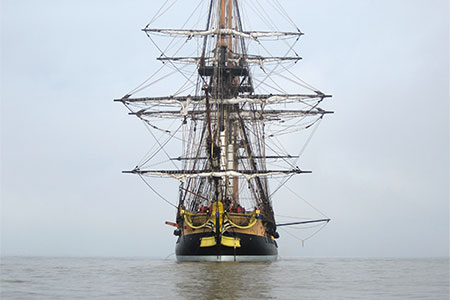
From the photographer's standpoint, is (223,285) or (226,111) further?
(226,111)

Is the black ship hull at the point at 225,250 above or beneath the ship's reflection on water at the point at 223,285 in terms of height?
above

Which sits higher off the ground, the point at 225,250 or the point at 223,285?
the point at 225,250

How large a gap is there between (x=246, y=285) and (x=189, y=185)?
79.4 ft

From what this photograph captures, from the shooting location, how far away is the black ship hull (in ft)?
124

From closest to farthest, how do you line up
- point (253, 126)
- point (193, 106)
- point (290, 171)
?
point (290, 171) → point (193, 106) → point (253, 126)

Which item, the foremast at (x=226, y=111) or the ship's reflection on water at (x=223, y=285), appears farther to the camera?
the foremast at (x=226, y=111)

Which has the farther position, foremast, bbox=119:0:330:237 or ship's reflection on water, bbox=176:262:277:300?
foremast, bbox=119:0:330:237

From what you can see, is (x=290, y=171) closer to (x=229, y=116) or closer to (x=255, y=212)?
(x=255, y=212)

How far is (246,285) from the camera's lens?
72.8 feet

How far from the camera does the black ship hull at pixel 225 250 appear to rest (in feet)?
124

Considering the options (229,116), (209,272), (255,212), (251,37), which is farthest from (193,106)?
(209,272)

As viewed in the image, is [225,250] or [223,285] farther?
[225,250]

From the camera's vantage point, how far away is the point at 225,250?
37.8 m

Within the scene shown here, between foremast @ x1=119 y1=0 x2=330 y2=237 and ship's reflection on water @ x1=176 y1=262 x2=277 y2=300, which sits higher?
foremast @ x1=119 y1=0 x2=330 y2=237
